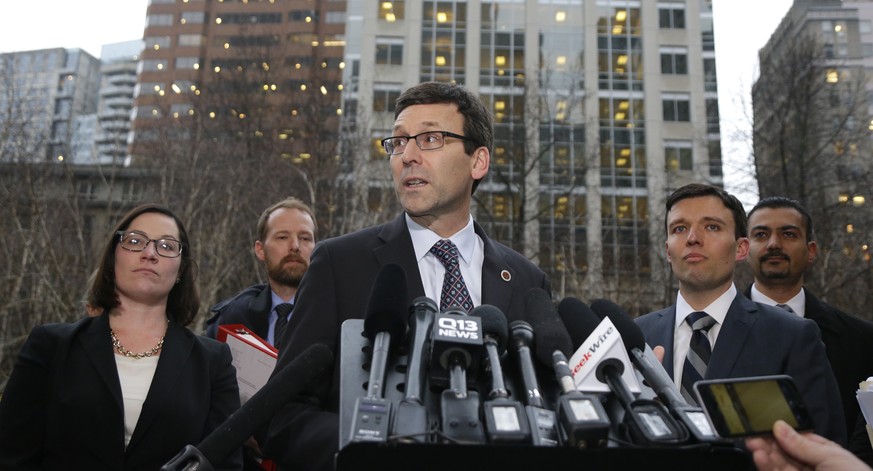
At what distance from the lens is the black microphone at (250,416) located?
5.12ft

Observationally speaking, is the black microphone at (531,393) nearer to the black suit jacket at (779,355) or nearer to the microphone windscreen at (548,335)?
the microphone windscreen at (548,335)

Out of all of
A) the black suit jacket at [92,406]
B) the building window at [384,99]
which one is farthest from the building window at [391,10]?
the black suit jacket at [92,406]

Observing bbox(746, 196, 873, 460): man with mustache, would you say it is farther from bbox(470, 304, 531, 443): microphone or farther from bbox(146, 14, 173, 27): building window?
bbox(146, 14, 173, 27): building window

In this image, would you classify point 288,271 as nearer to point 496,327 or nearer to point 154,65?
point 496,327

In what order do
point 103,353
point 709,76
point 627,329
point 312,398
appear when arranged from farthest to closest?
point 709,76 < point 103,353 < point 312,398 < point 627,329

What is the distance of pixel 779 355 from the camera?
346 cm

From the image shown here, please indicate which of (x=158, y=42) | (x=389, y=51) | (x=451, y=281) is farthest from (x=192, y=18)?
(x=451, y=281)

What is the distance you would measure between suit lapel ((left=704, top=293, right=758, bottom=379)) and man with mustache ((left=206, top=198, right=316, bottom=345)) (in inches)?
131

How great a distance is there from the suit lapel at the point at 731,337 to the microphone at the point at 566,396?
1966mm

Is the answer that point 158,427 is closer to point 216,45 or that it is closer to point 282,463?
point 282,463

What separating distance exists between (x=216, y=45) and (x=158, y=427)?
7818cm

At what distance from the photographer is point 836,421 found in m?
3.12

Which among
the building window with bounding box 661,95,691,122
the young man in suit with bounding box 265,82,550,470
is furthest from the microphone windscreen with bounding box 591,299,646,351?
the building window with bounding box 661,95,691,122

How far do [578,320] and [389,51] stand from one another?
1725 inches
